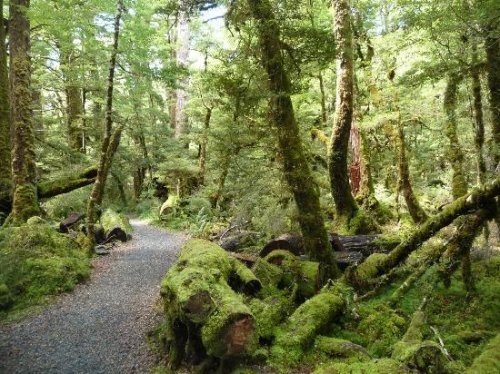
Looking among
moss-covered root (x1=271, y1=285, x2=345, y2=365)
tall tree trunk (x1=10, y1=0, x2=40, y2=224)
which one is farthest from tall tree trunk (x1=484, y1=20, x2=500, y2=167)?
tall tree trunk (x1=10, y1=0, x2=40, y2=224)

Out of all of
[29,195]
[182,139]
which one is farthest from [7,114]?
[182,139]

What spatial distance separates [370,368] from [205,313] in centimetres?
204

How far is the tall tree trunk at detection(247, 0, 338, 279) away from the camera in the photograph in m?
6.70

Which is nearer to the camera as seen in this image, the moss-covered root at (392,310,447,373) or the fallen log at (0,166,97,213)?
the moss-covered root at (392,310,447,373)

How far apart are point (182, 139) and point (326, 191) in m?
9.72

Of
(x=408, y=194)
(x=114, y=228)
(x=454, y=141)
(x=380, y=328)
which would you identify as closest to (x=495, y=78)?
(x=454, y=141)

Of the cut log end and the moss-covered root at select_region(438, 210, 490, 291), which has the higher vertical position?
the moss-covered root at select_region(438, 210, 490, 291)

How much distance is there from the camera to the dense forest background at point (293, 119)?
6961mm

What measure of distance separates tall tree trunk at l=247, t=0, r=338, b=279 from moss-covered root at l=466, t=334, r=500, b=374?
358 cm

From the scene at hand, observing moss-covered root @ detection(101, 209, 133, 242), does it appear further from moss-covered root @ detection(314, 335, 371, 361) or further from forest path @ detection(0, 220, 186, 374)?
moss-covered root @ detection(314, 335, 371, 361)

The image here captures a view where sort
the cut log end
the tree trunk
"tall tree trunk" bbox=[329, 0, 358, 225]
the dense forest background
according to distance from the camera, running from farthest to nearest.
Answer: the tree trunk
"tall tree trunk" bbox=[329, 0, 358, 225]
the dense forest background
the cut log end

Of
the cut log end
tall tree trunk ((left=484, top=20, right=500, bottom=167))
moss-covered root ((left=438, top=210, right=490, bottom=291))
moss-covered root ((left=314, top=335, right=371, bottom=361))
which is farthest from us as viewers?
tall tree trunk ((left=484, top=20, right=500, bottom=167))

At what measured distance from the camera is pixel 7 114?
A: 40.1 feet

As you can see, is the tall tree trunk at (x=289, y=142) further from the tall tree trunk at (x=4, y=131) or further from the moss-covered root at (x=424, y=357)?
the tall tree trunk at (x=4, y=131)
